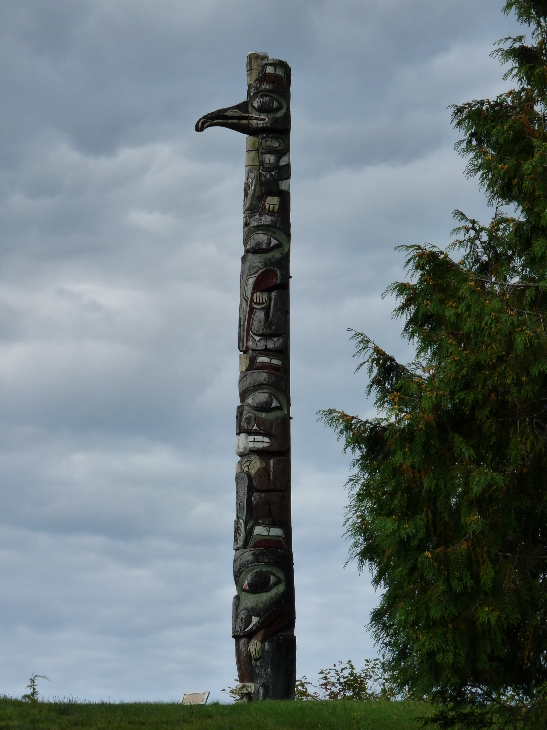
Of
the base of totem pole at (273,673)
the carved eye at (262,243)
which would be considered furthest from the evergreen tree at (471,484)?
the carved eye at (262,243)

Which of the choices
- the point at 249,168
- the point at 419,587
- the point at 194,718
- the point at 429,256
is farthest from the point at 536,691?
the point at 249,168

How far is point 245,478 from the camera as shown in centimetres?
1353

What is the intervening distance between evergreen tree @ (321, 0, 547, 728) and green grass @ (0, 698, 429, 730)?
34.7 inches

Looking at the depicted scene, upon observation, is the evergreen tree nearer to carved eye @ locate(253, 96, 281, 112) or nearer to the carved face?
the carved face

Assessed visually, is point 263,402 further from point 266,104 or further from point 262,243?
point 266,104

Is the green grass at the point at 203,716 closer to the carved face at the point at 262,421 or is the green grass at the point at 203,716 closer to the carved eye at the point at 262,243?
the carved face at the point at 262,421

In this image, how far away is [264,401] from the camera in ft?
45.7

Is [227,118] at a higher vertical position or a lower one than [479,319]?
higher

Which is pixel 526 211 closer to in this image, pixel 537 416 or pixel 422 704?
pixel 537 416

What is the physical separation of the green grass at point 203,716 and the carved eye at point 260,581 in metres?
1.74

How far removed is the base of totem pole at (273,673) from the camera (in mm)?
12453

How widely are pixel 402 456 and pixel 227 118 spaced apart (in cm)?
850

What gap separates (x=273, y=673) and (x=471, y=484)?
17.0 feet

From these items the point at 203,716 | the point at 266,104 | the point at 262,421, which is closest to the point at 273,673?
the point at 203,716
